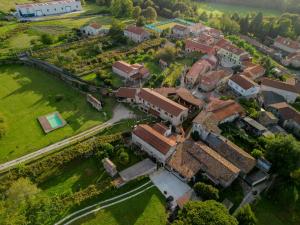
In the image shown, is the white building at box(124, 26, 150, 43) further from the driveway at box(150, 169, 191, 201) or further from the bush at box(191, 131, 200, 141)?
the driveway at box(150, 169, 191, 201)

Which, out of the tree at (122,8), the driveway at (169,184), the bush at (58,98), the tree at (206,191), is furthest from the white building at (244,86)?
the tree at (122,8)

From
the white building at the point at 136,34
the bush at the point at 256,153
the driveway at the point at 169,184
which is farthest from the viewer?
the white building at the point at 136,34

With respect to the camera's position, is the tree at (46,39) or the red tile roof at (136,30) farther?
the red tile roof at (136,30)

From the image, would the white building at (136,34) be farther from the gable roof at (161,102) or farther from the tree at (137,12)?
the gable roof at (161,102)

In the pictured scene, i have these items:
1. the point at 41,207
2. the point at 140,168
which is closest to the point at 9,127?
the point at 41,207

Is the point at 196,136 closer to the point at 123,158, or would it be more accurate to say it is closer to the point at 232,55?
the point at 123,158

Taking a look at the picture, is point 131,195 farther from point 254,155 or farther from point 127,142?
point 254,155

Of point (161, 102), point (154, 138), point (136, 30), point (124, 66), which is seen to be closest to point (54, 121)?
point (154, 138)
